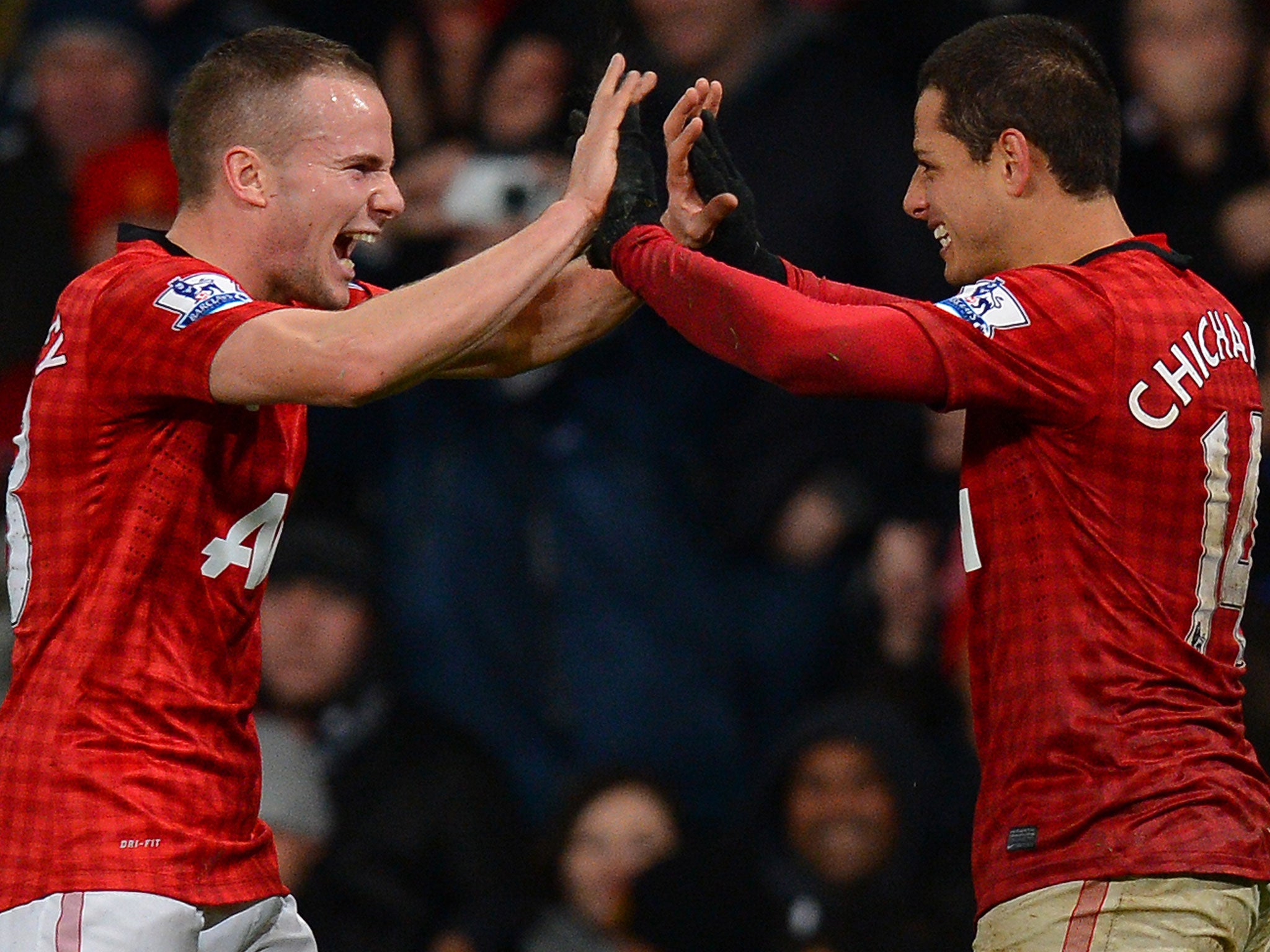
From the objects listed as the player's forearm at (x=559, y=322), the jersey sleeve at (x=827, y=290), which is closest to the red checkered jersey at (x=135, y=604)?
the player's forearm at (x=559, y=322)

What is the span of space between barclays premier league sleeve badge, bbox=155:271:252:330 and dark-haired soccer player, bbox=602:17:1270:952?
845 mm

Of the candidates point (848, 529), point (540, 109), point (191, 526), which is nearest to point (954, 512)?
point (848, 529)

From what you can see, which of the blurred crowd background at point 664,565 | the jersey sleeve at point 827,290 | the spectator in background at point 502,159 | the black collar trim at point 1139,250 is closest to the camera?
the black collar trim at point 1139,250

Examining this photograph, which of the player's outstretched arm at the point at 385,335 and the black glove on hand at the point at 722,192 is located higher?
the black glove on hand at the point at 722,192

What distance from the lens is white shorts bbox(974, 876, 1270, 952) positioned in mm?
3236

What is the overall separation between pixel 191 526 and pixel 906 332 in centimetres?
129

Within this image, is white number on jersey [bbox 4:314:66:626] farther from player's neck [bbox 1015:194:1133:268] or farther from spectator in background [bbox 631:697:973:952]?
spectator in background [bbox 631:697:973:952]

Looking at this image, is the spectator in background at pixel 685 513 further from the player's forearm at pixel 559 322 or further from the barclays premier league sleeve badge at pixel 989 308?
the barclays premier league sleeve badge at pixel 989 308

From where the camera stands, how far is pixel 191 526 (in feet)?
11.6

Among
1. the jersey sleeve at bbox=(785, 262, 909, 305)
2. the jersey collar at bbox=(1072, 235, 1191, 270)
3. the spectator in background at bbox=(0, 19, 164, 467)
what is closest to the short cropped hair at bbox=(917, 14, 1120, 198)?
the jersey collar at bbox=(1072, 235, 1191, 270)

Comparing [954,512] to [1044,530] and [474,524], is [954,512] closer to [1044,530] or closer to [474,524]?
[474,524]

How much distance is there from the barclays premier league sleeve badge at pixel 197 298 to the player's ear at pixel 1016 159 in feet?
4.50

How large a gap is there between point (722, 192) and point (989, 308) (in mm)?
779

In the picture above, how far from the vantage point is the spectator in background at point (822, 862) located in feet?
18.9
